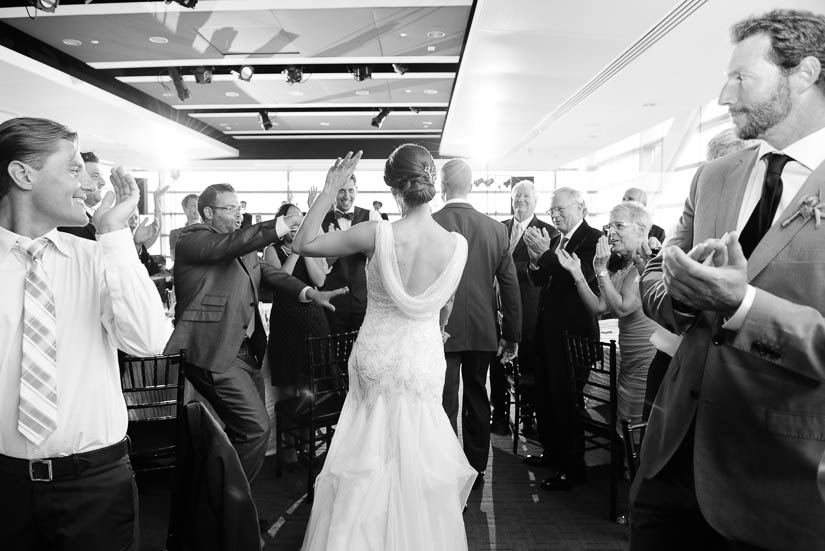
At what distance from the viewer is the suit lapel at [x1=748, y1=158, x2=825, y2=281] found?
1.15m

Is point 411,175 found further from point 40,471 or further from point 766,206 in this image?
point 40,471

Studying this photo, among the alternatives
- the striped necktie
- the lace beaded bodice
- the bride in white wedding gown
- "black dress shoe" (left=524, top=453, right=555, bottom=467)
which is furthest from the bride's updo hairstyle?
"black dress shoe" (left=524, top=453, right=555, bottom=467)

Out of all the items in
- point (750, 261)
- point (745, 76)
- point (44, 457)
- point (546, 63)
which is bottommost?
point (44, 457)

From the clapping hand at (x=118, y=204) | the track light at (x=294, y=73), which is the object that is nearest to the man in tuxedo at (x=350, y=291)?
the clapping hand at (x=118, y=204)

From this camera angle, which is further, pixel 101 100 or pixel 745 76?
pixel 101 100

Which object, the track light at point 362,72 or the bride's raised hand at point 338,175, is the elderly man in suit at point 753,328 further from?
the track light at point 362,72

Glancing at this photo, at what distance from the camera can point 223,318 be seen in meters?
3.04

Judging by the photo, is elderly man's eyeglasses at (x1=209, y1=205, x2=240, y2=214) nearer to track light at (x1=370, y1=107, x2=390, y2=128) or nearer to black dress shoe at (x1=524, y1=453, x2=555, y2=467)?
black dress shoe at (x1=524, y1=453, x2=555, y2=467)

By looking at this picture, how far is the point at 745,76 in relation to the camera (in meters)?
1.25

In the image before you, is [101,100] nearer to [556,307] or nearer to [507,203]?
[556,307]

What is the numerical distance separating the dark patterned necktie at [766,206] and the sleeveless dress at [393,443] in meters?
1.43

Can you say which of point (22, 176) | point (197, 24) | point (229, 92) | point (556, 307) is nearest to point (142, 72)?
point (229, 92)

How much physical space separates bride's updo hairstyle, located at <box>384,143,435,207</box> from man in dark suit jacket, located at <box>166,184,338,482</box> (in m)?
0.64

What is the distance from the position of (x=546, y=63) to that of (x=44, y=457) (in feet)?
23.2
